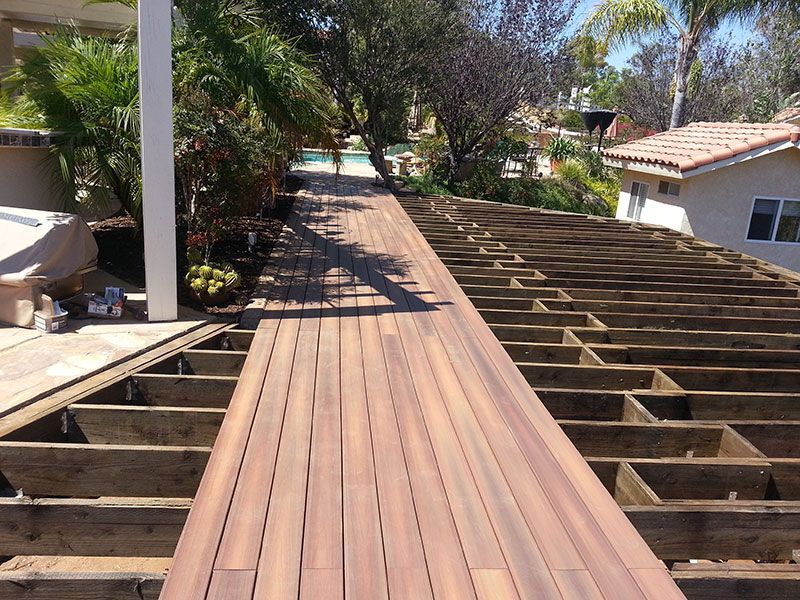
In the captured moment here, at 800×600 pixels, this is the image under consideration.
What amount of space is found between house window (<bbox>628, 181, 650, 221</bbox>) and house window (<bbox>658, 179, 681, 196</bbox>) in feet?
1.62

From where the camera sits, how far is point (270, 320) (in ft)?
19.3

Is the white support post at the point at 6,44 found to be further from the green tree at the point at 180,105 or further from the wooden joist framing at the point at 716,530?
the wooden joist framing at the point at 716,530

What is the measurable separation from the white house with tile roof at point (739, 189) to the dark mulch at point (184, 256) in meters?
7.64

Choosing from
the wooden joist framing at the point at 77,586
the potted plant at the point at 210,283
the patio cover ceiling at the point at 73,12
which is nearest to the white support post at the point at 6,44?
the patio cover ceiling at the point at 73,12

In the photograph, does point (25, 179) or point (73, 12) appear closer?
point (25, 179)

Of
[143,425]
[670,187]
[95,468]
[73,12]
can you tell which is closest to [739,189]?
[670,187]

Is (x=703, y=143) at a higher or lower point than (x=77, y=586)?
higher

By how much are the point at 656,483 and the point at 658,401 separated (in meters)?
1.03

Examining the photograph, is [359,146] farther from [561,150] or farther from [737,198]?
[737,198]

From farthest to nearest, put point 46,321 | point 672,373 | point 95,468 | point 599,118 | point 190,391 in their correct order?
1. point 599,118
2. point 46,321
3. point 672,373
4. point 190,391
5. point 95,468

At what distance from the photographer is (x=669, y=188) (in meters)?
12.9

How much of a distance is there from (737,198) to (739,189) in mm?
170

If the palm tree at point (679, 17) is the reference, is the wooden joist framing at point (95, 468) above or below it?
below

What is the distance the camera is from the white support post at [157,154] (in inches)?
208
